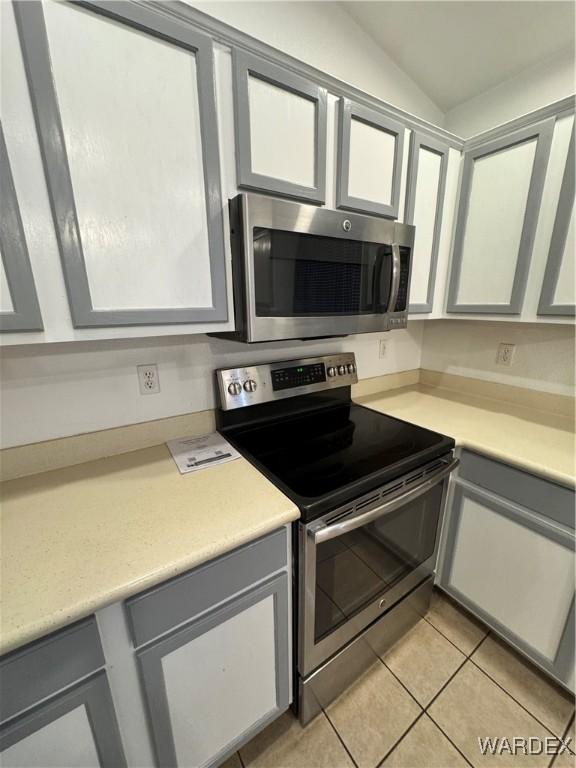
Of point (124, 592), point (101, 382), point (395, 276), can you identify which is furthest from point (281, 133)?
point (124, 592)

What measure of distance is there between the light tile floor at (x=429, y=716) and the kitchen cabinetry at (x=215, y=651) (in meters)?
0.24

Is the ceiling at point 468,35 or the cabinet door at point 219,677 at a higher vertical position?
the ceiling at point 468,35

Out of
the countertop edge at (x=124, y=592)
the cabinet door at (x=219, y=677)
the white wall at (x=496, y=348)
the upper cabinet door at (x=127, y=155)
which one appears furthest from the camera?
the white wall at (x=496, y=348)

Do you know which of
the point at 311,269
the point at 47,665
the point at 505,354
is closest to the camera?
the point at 47,665

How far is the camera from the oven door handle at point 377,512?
2.84 feet

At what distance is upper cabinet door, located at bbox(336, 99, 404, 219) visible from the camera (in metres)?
1.05

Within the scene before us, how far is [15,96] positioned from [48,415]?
2.73 feet

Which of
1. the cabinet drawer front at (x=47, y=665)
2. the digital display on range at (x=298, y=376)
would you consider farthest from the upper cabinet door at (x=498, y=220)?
the cabinet drawer front at (x=47, y=665)

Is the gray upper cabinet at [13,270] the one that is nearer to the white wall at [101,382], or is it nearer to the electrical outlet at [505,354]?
the white wall at [101,382]

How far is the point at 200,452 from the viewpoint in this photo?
1.16 meters

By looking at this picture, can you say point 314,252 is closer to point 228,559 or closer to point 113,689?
point 228,559

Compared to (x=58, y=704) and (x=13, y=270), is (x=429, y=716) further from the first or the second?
(x=13, y=270)

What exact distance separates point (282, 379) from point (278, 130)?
2.87 ft

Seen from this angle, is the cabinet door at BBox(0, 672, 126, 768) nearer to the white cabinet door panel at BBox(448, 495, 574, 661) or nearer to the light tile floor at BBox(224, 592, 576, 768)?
the light tile floor at BBox(224, 592, 576, 768)
